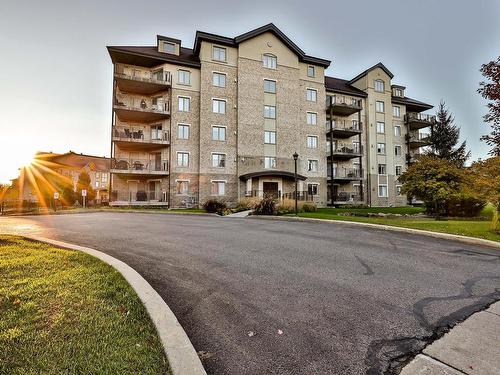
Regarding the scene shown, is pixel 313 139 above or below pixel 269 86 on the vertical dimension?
below

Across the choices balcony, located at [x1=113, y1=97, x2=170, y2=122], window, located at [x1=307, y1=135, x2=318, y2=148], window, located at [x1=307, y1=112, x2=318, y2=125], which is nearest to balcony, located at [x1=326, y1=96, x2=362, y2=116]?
window, located at [x1=307, y1=112, x2=318, y2=125]

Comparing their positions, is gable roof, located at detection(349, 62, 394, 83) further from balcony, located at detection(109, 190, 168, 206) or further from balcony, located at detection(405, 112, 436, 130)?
balcony, located at detection(109, 190, 168, 206)

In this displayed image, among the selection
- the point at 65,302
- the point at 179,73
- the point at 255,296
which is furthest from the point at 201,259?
the point at 179,73

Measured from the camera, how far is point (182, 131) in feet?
90.6

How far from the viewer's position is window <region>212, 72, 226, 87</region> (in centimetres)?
2865

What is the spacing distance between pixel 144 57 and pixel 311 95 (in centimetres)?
1974

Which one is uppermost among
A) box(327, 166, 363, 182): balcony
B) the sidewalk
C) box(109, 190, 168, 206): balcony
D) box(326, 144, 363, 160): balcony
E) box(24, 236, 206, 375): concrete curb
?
box(326, 144, 363, 160): balcony

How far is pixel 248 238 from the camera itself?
28.2 ft

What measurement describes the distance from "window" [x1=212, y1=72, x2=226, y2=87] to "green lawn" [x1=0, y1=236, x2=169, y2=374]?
27.3 metres

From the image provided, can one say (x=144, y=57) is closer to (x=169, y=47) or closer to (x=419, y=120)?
(x=169, y=47)

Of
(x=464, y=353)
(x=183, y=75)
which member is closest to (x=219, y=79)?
(x=183, y=75)

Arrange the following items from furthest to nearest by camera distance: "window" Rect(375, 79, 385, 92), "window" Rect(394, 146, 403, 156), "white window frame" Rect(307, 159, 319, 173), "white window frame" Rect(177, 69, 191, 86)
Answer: "window" Rect(394, 146, 403, 156), "window" Rect(375, 79, 385, 92), "white window frame" Rect(307, 159, 319, 173), "white window frame" Rect(177, 69, 191, 86)

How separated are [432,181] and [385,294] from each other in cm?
1561

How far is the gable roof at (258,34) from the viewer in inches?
1104
